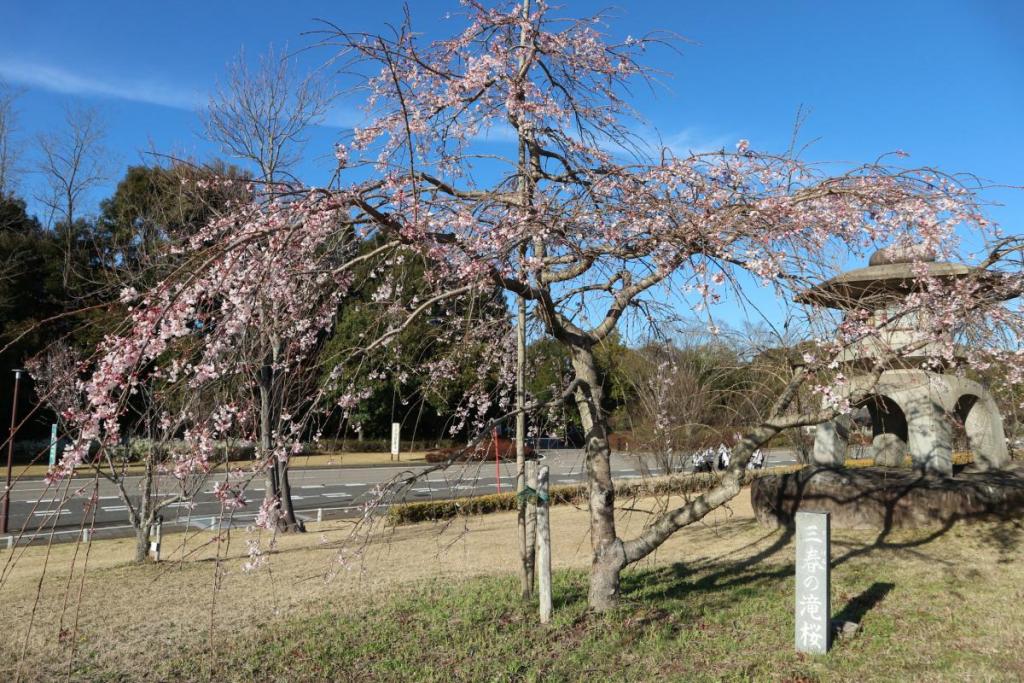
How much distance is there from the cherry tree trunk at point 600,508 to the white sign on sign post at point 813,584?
118cm

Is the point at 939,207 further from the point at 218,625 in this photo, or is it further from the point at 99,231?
the point at 99,231

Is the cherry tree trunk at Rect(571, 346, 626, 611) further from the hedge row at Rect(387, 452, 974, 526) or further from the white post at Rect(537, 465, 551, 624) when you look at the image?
the hedge row at Rect(387, 452, 974, 526)

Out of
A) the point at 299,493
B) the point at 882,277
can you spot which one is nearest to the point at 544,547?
the point at 882,277

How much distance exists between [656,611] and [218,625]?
336 cm

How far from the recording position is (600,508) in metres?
5.24

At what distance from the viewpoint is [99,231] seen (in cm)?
1714

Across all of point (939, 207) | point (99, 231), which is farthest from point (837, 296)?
point (99, 231)

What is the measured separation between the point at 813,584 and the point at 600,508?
1.47m

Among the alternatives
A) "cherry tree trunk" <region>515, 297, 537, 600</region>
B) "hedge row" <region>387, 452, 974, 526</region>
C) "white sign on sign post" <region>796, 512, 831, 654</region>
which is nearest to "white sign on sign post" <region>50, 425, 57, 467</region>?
"cherry tree trunk" <region>515, 297, 537, 600</region>

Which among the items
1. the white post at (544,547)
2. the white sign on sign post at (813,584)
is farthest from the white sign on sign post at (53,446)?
the white sign on sign post at (813,584)

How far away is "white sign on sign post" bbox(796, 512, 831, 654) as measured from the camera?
14.6 ft

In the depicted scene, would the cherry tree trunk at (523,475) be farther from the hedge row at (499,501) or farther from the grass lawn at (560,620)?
the hedge row at (499,501)

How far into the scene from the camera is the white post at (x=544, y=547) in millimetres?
5062

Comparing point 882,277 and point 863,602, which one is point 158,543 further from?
point 882,277
